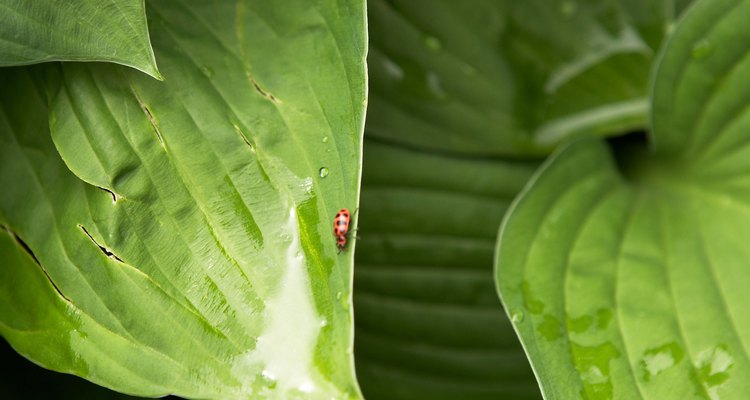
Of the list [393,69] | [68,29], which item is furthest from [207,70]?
[393,69]

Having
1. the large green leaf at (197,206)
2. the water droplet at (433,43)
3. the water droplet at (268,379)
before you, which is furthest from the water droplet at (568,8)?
the water droplet at (268,379)

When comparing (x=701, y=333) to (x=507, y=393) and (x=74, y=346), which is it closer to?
(x=507, y=393)

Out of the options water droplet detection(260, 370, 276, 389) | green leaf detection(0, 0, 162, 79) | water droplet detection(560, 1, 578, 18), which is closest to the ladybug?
water droplet detection(260, 370, 276, 389)

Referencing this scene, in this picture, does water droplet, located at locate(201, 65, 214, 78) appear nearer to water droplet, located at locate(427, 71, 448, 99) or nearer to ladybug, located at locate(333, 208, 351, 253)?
ladybug, located at locate(333, 208, 351, 253)

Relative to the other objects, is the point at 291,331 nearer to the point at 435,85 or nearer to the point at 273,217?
the point at 273,217

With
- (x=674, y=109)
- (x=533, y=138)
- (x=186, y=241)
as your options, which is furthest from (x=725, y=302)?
(x=186, y=241)

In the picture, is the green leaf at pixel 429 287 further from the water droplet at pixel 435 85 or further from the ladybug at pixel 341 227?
the ladybug at pixel 341 227
